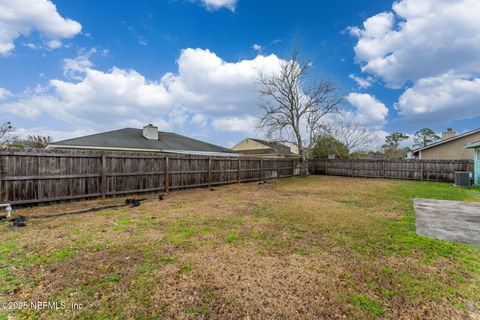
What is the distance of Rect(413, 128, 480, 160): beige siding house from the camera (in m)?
16.5

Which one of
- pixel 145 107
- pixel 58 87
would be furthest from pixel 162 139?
pixel 58 87

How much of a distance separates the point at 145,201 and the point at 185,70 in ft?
32.7

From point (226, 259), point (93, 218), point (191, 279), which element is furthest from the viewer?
point (93, 218)

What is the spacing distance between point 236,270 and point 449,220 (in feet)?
19.7

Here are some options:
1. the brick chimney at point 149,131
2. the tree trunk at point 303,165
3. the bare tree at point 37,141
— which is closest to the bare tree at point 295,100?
the tree trunk at point 303,165

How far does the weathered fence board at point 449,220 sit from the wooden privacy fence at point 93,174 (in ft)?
28.7

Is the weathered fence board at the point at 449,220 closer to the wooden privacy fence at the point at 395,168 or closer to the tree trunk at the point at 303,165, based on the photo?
the wooden privacy fence at the point at 395,168

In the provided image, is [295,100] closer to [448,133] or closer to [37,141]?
[448,133]

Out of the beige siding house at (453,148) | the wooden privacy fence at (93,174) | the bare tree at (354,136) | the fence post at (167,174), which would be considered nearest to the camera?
the wooden privacy fence at (93,174)

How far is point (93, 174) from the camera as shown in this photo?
25.4 ft

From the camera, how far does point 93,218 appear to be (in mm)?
5535

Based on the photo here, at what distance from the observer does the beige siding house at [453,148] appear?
649 inches

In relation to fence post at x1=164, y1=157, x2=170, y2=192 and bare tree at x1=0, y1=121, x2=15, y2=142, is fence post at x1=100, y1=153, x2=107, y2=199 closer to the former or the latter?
fence post at x1=164, y1=157, x2=170, y2=192

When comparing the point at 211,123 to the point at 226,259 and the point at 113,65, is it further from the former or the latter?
the point at 226,259
